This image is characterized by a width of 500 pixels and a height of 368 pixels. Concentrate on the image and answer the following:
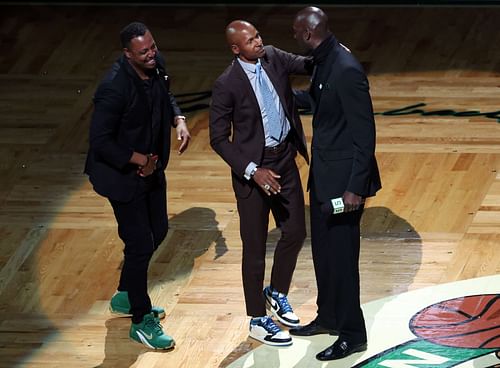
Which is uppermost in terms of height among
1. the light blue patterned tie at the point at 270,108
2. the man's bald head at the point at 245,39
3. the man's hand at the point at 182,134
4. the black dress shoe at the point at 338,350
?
the man's bald head at the point at 245,39

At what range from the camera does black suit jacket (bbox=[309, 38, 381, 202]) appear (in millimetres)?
5352

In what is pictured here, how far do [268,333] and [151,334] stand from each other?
0.53 meters

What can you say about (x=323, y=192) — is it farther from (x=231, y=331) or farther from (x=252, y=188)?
(x=231, y=331)

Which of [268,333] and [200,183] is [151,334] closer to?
[268,333]

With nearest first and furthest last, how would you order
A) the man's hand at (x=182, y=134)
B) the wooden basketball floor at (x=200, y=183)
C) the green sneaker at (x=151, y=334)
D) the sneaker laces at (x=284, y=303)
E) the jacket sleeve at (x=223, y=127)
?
the jacket sleeve at (x=223, y=127) < the man's hand at (x=182, y=134) < the green sneaker at (x=151, y=334) < the sneaker laces at (x=284, y=303) < the wooden basketball floor at (x=200, y=183)

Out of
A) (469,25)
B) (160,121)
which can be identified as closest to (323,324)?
(160,121)

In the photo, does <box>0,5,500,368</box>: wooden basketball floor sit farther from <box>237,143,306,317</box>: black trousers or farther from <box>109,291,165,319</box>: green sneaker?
<box>237,143,306,317</box>: black trousers

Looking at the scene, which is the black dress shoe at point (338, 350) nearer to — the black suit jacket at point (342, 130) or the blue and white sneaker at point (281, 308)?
the blue and white sneaker at point (281, 308)

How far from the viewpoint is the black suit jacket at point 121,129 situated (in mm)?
5766

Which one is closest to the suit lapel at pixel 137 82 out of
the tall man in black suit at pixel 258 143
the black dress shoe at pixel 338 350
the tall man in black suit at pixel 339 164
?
the tall man in black suit at pixel 258 143

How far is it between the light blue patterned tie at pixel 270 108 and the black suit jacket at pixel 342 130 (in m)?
0.25

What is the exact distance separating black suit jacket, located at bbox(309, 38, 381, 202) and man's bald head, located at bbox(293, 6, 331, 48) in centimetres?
6

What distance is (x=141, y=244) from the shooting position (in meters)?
5.99

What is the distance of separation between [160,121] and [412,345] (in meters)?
1.49
